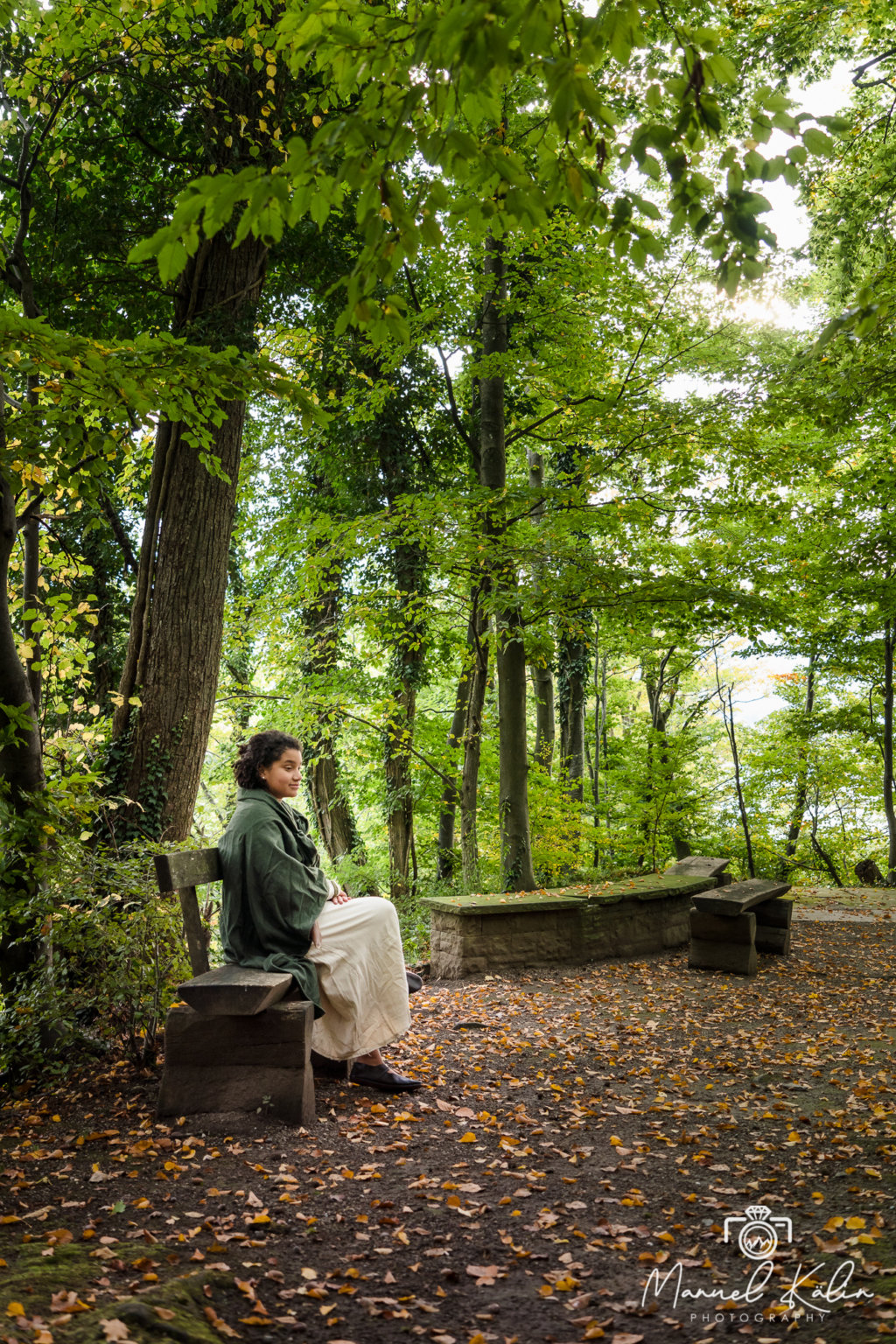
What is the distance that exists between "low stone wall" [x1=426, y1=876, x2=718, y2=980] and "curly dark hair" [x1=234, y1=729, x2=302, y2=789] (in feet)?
9.47

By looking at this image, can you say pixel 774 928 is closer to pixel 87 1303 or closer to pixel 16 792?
pixel 16 792

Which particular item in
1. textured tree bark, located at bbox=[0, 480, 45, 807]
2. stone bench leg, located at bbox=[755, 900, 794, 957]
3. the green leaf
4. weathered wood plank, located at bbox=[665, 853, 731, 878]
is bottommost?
stone bench leg, located at bbox=[755, 900, 794, 957]

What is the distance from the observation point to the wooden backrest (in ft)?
12.7

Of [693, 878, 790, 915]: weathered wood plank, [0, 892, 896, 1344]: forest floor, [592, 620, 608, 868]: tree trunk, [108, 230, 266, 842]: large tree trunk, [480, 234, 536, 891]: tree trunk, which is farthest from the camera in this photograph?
[592, 620, 608, 868]: tree trunk

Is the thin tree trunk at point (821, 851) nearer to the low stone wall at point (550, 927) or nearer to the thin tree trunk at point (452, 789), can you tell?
the thin tree trunk at point (452, 789)

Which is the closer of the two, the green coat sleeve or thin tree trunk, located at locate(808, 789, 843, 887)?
the green coat sleeve

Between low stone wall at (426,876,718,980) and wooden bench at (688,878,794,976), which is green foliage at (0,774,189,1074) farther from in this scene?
wooden bench at (688,878,794,976)

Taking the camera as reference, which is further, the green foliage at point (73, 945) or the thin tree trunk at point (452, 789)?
the thin tree trunk at point (452, 789)

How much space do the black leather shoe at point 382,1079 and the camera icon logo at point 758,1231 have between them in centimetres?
176

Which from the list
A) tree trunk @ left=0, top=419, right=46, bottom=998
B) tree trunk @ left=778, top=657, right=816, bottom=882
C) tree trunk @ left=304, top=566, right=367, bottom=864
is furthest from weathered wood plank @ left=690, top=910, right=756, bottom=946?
tree trunk @ left=778, top=657, right=816, bottom=882

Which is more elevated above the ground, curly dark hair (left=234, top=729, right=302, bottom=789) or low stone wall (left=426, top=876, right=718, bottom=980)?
curly dark hair (left=234, top=729, right=302, bottom=789)

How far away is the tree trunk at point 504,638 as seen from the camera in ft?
28.1

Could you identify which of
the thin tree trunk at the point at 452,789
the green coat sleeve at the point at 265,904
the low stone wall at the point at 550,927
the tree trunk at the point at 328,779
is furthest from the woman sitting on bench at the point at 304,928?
the tree trunk at the point at 328,779

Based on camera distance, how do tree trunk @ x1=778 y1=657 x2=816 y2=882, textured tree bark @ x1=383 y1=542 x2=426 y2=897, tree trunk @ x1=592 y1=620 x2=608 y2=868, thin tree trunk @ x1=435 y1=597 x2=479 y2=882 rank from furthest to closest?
tree trunk @ x1=778 y1=657 x2=816 y2=882 < tree trunk @ x1=592 y1=620 x2=608 y2=868 < thin tree trunk @ x1=435 y1=597 x2=479 y2=882 < textured tree bark @ x1=383 y1=542 x2=426 y2=897
